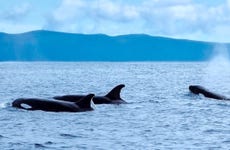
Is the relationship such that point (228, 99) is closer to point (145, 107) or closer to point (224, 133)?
point (145, 107)

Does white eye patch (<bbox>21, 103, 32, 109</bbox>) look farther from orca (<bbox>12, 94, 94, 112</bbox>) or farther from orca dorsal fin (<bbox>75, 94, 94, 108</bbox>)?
orca dorsal fin (<bbox>75, 94, 94, 108</bbox>)

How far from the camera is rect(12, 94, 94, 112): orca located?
29594mm

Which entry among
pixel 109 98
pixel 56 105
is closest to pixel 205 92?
pixel 109 98

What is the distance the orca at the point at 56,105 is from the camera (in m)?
29.6

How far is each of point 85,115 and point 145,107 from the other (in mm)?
6358

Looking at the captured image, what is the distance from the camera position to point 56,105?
97.8ft

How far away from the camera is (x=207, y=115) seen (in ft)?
98.8

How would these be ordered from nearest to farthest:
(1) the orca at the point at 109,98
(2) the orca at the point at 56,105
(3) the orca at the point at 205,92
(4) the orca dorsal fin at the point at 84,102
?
(2) the orca at the point at 56,105 → (4) the orca dorsal fin at the point at 84,102 → (1) the orca at the point at 109,98 → (3) the orca at the point at 205,92

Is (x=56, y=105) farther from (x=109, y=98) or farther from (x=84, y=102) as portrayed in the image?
(x=109, y=98)

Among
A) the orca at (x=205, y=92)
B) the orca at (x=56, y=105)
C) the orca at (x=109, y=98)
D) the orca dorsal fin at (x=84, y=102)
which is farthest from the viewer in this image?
the orca at (x=205, y=92)

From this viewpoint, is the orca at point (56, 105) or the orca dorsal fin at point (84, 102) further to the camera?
the orca dorsal fin at point (84, 102)

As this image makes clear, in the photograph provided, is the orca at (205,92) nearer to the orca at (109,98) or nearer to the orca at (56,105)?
the orca at (109,98)

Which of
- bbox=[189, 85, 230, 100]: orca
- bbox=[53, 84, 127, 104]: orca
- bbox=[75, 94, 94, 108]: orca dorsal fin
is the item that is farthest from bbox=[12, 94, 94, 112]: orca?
bbox=[189, 85, 230, 100]: orca

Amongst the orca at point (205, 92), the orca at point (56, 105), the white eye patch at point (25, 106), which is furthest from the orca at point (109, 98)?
the orca at point (205, 92)
